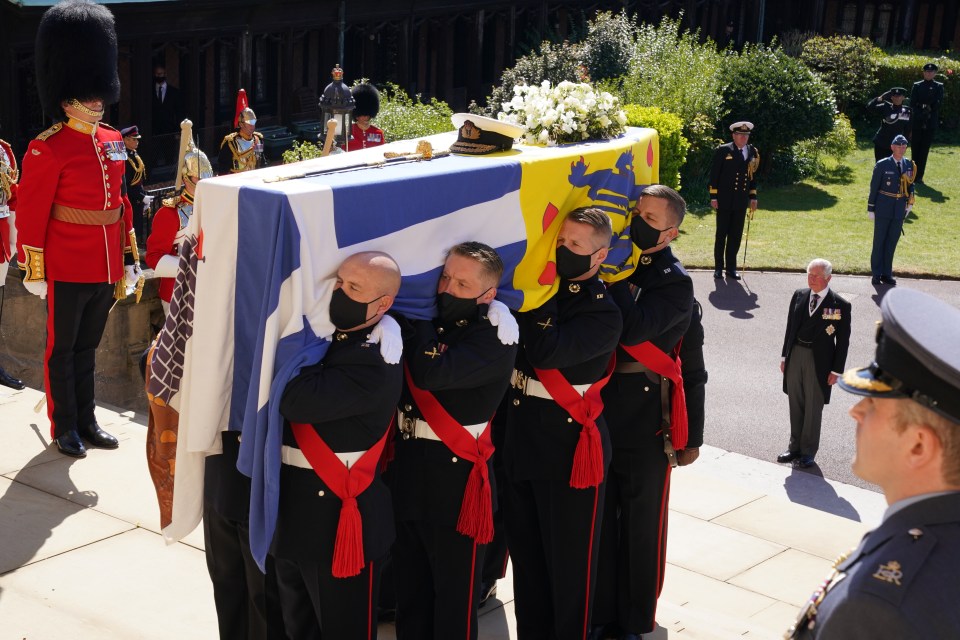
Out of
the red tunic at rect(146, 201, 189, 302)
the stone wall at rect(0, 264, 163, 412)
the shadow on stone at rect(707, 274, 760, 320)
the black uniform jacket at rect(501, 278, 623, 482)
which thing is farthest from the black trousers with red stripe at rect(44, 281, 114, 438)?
the shadow on stone at rect(707, 274, 760, 320)

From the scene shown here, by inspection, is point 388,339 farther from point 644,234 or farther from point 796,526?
point 796,526

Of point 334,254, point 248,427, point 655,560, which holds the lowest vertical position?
point 655,560

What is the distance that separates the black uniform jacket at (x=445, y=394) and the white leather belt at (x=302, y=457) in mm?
357

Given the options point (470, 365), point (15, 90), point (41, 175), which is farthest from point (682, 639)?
point (15, 90)

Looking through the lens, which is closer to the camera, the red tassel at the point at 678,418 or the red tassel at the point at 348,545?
the red tassel at the point at 348,545

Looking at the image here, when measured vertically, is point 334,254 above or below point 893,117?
above

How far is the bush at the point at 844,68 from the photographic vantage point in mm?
22906

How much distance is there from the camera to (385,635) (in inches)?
192

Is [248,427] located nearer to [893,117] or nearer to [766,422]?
[766,422]

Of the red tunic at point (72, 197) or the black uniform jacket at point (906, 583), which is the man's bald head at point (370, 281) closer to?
the black uniform jacket at point (906, 583)

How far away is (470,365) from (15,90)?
10.2 m

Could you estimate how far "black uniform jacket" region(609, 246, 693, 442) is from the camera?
4.75 meters

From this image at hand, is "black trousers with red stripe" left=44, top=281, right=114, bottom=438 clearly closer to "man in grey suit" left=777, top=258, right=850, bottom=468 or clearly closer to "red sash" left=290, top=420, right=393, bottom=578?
"red sash" left=290, top=420, right=393, bottom=578

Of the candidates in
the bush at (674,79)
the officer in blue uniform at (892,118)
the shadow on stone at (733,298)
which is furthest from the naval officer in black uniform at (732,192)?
the officer in blue uniform at (892,118)
